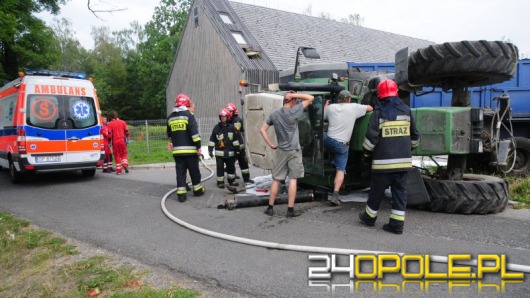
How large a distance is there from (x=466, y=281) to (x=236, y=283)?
194 cm

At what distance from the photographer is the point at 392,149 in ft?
14.8

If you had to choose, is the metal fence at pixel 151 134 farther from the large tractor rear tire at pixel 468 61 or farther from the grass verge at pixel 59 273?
the large tractor rear tire at pixel 468 61

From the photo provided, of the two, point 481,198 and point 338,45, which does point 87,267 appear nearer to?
point 481,198

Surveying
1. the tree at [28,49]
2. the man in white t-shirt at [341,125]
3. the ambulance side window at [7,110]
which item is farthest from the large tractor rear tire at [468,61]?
the tree at [28,49]

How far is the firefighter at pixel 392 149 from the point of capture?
14.7 ft

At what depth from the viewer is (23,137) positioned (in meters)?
8.76

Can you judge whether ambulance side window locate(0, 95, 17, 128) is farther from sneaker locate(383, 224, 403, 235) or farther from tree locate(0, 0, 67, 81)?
tree locate(0, 0, 67, 81)

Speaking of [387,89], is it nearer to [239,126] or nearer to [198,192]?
[239,126]

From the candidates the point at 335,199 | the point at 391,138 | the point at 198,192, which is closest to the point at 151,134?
the point at 198,192

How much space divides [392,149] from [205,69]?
18.8 metres

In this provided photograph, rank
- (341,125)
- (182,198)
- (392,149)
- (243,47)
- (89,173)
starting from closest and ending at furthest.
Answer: (392,149), (341,125), (182,198), (89,173), (243,47)

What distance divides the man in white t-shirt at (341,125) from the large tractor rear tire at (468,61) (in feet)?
3.18

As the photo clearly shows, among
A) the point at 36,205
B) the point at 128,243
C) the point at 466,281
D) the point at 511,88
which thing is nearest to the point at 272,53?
the point at 511,88

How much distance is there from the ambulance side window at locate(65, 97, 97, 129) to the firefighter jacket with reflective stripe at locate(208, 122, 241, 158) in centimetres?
384
